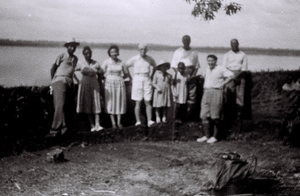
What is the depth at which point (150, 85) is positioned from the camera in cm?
859

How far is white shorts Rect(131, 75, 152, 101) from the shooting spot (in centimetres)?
855

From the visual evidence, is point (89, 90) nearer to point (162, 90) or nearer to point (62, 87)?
point (62, 87)

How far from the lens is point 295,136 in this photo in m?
7.82

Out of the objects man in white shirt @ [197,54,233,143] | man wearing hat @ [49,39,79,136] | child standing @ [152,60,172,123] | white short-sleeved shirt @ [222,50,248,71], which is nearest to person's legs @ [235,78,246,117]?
white short-sleeved shirt @ [222,50,248,71]

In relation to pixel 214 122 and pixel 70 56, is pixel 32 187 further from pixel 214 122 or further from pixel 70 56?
pixel 214 122

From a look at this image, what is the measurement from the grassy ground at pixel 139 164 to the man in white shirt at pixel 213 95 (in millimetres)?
334

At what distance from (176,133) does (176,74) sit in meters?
1.13

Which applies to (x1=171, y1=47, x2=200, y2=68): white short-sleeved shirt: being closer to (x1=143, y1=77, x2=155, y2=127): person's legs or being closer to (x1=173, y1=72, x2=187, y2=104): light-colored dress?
(x1=173, y1=72, x2=187, y2=104): light-colored dress

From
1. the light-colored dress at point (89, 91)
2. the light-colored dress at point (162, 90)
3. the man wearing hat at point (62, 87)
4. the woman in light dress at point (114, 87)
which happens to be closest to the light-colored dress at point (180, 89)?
the light-colored dress at point (162, 90)

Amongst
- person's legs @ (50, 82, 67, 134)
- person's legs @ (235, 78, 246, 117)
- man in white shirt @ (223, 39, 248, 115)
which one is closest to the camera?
person's legs @ (50, 82, 67, 134)

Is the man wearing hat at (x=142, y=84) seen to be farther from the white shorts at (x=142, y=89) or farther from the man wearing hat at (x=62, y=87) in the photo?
the man wearing hat at (x=62, y=87)

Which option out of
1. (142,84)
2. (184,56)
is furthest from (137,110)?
(184,56)

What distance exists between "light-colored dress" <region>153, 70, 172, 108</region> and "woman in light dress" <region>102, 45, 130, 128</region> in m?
0.61

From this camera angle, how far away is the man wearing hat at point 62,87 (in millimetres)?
7719
